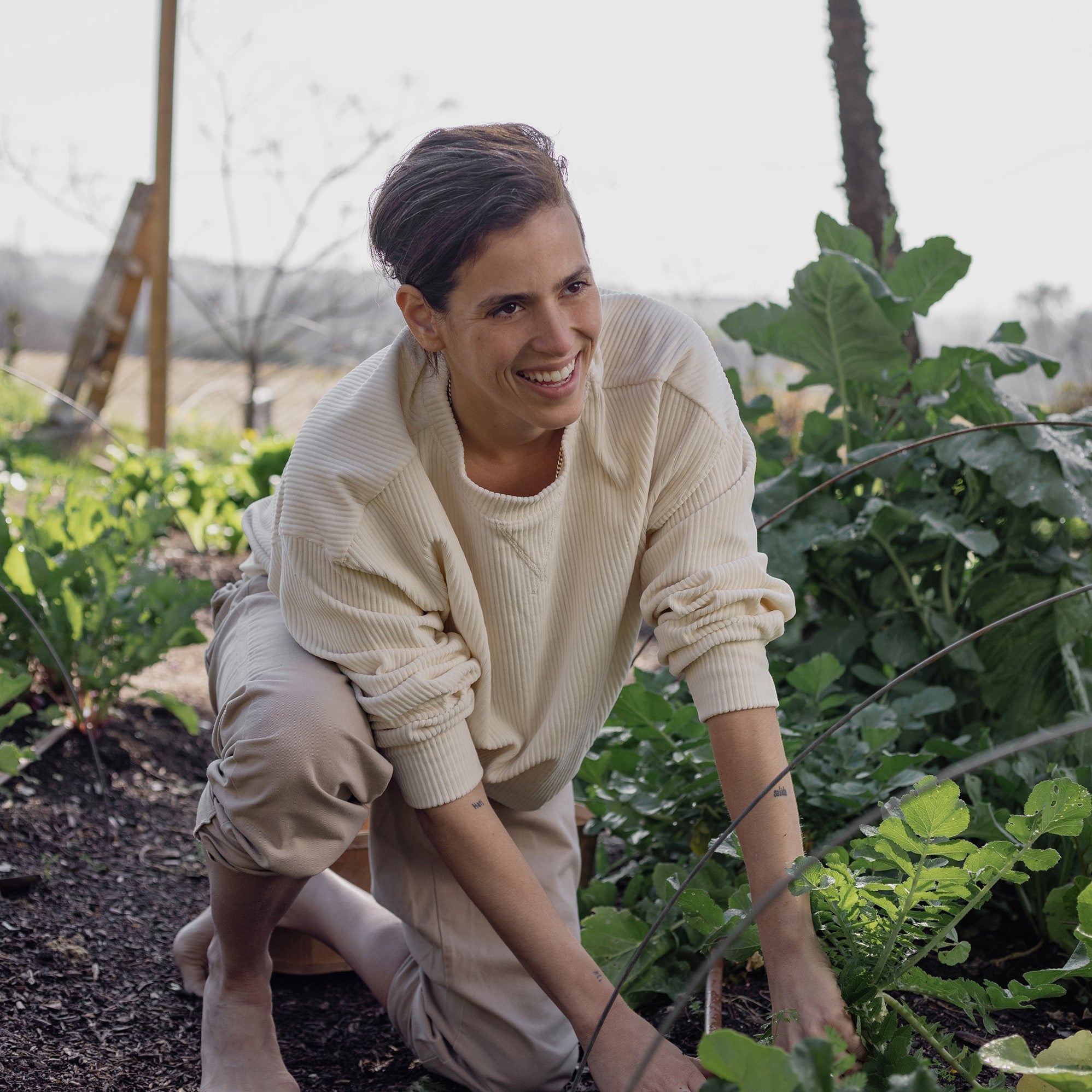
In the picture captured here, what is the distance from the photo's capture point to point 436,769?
1.29 metres

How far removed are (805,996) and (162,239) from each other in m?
5.21

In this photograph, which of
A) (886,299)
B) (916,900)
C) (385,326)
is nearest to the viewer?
(916,900)

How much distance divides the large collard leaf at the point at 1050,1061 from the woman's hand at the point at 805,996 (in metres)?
0.16

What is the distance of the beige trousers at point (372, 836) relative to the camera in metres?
1.28

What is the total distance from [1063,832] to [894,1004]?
0.22m

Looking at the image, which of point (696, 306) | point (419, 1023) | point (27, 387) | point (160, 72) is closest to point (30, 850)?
point (419, 1023)

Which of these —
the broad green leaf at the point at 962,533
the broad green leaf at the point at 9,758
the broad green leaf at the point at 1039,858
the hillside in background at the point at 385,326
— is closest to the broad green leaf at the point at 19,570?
the broad green leaf at the point at 9,758

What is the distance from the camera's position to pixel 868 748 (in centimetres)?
159

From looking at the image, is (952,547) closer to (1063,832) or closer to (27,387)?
(1063,832)

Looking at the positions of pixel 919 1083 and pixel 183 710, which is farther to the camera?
pixel 183 710

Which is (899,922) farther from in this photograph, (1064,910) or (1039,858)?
(1064,910)

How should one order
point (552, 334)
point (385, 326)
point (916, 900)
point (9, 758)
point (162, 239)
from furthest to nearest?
1. point (385, 326)
2. point (162, 239)
3. point (9, 758)
4. point (552, 334)
5. point (916, 900)

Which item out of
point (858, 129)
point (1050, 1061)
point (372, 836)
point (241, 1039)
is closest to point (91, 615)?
point (372, 836)

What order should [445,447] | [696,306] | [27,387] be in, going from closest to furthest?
[445,447]
[696,306]
[27,387]
